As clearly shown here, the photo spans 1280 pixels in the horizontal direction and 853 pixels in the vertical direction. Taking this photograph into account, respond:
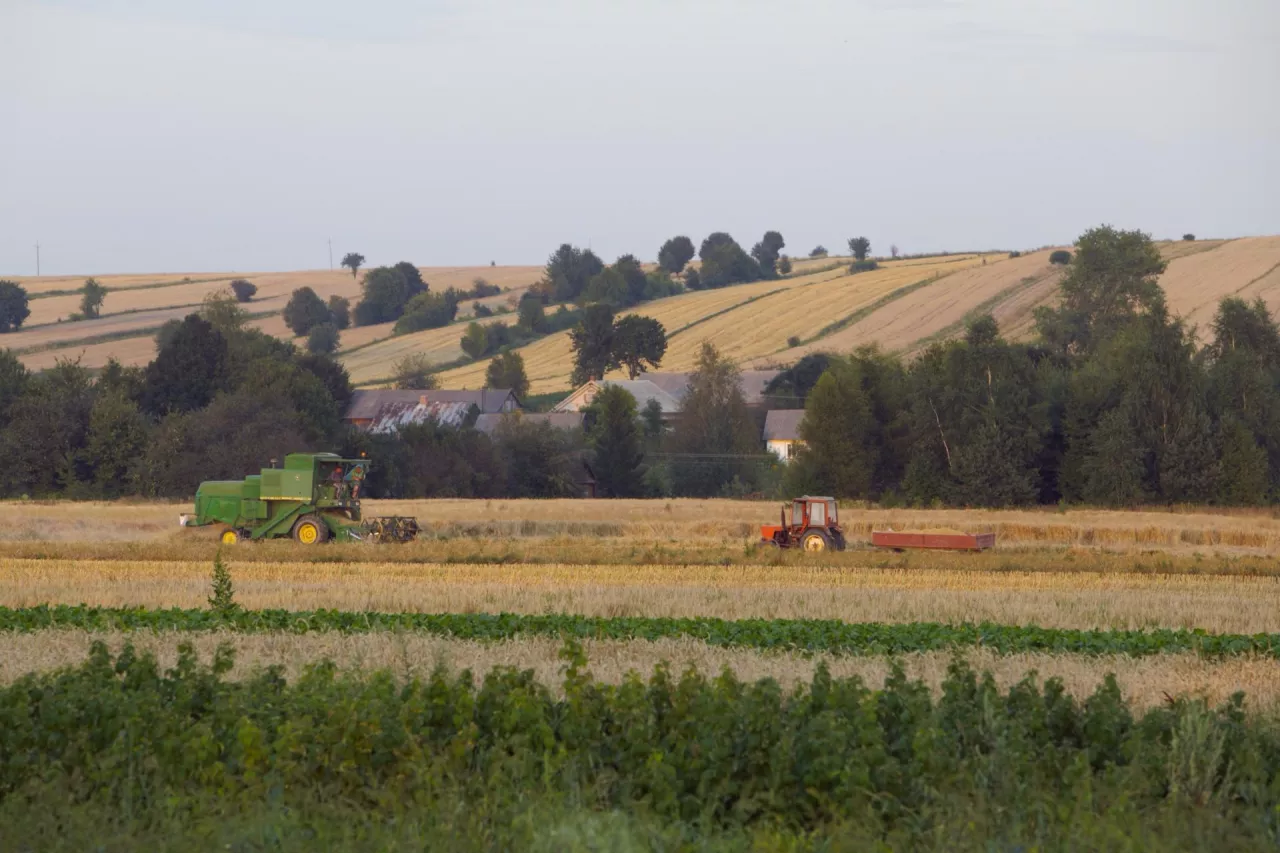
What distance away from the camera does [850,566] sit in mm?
27531

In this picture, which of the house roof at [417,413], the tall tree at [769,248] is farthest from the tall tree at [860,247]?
the house roof at [417,413]

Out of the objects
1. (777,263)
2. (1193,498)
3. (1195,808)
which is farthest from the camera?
(777,263)

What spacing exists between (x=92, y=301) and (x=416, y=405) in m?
55.5

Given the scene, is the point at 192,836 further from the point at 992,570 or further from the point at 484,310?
the point at 484,310

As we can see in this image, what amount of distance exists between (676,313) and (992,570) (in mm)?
104288

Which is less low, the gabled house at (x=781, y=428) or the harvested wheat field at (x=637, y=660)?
the gabled house at (x=781, y=428)

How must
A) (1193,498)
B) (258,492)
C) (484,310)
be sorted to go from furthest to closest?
(484,310) → (1193,498) → (258,492)

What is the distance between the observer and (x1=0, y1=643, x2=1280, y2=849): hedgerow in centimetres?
778

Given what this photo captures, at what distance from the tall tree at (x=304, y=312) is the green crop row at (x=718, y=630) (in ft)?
381

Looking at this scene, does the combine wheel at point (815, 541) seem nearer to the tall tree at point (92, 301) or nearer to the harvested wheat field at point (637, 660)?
the harvested wheat field at point (637, 660)

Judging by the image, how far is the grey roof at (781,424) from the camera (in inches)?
3361

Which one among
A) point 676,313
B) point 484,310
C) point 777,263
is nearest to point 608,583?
point 676,313

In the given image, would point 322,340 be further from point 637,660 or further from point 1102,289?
point 637,660

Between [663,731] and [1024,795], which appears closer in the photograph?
[1024,795]
